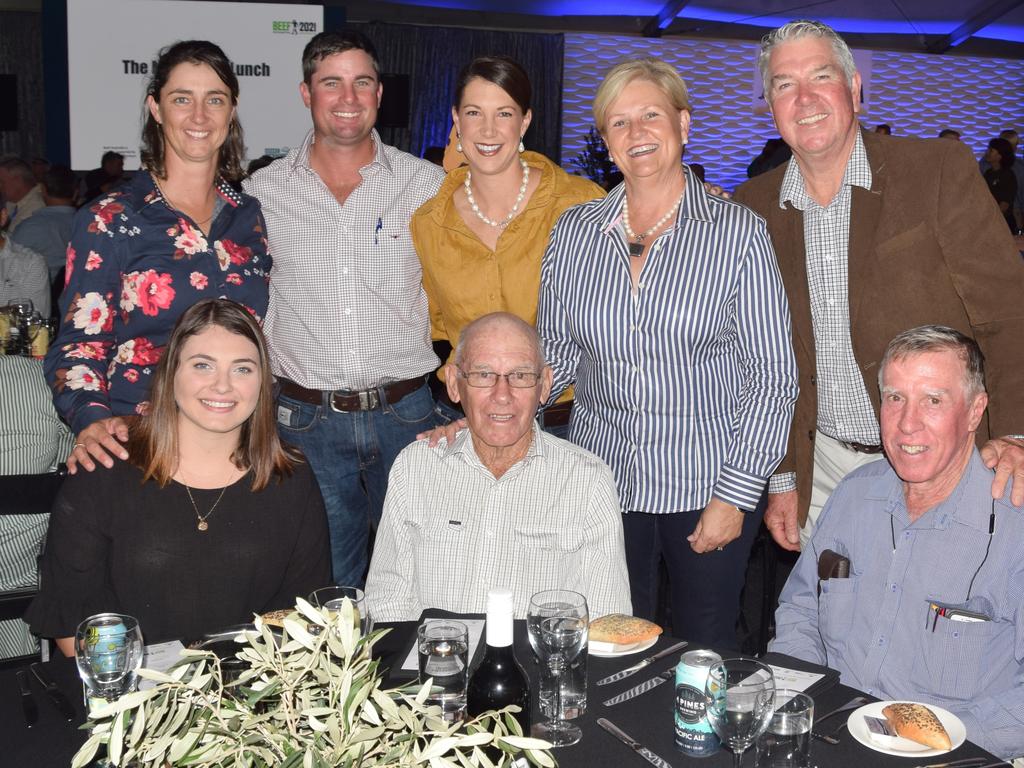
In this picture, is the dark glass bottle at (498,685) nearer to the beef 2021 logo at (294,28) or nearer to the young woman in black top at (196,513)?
the young woman in black top at (196,513)

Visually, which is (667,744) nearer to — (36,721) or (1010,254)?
(36,721)

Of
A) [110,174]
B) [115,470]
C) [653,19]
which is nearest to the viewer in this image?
[115,470]

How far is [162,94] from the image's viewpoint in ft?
9.68

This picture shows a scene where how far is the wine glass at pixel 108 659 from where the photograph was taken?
5.36 ft

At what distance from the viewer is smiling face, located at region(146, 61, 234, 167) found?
2.94 m

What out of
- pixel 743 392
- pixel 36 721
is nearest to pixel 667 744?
pixel 36 721

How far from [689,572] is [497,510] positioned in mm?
578

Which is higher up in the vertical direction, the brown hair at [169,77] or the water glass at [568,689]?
the brown hair at [169,77]

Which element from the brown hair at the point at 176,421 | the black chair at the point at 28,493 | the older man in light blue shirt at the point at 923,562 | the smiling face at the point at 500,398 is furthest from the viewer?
the black chair at the point at 28,493

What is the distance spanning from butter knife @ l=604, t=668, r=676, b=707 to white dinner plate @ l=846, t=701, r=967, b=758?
12.3 inches

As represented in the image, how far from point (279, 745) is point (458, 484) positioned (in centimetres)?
157

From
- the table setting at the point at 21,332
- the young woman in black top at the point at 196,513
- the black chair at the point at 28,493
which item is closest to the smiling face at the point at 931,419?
the young woman in black top at the point at 196,513

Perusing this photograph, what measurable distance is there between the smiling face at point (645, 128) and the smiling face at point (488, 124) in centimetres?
37

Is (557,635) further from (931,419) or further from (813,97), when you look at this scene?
(813,97)
